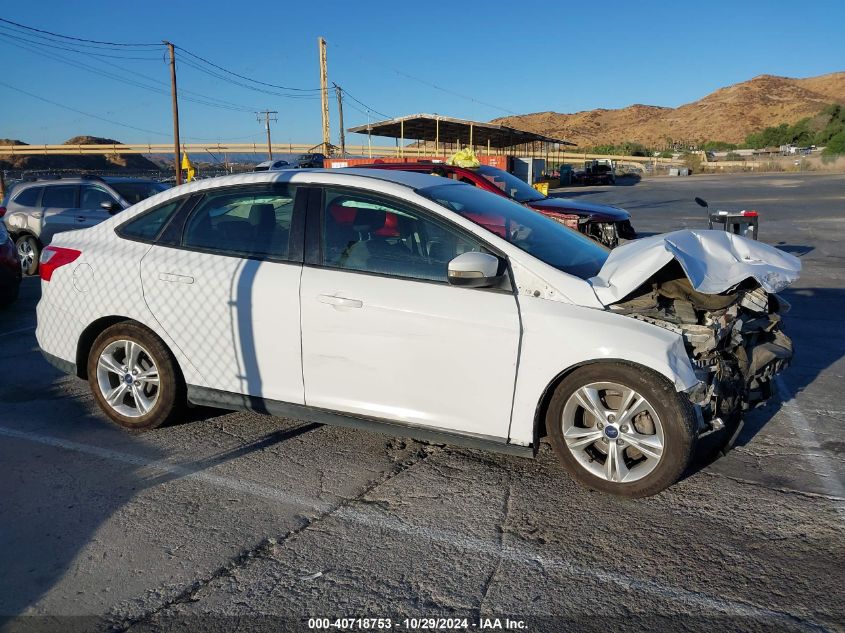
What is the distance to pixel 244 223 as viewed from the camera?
15.4 ft

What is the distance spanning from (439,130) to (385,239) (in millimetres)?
39750

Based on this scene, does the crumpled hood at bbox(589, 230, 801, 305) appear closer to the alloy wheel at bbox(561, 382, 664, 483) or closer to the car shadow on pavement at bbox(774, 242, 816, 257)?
the alloy wheel at bbox(561, 382, 664, 483)

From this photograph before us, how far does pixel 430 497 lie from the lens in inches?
156

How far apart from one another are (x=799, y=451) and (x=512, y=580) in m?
2.37

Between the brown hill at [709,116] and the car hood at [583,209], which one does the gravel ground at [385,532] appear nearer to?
the car hood at [583,209]

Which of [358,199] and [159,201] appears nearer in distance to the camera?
[358,199]

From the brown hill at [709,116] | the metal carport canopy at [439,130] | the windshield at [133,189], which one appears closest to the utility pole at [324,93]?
the metal carport canopy at [439,130]

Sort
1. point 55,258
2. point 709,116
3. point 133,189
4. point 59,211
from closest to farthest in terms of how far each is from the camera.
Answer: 1. point 55,258
2. point 59,211
3. point 133,189
4. point 709,116

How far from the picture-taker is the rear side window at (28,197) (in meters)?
12.6

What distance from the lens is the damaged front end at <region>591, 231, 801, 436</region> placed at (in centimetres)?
381

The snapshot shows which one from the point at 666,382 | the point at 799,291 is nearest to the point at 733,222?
the point at 799,291

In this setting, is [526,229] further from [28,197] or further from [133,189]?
[28,197]

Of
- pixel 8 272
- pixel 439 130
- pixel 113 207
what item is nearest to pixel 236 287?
pixel 8 272

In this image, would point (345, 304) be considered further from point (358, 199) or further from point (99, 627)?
point (99, 627)
